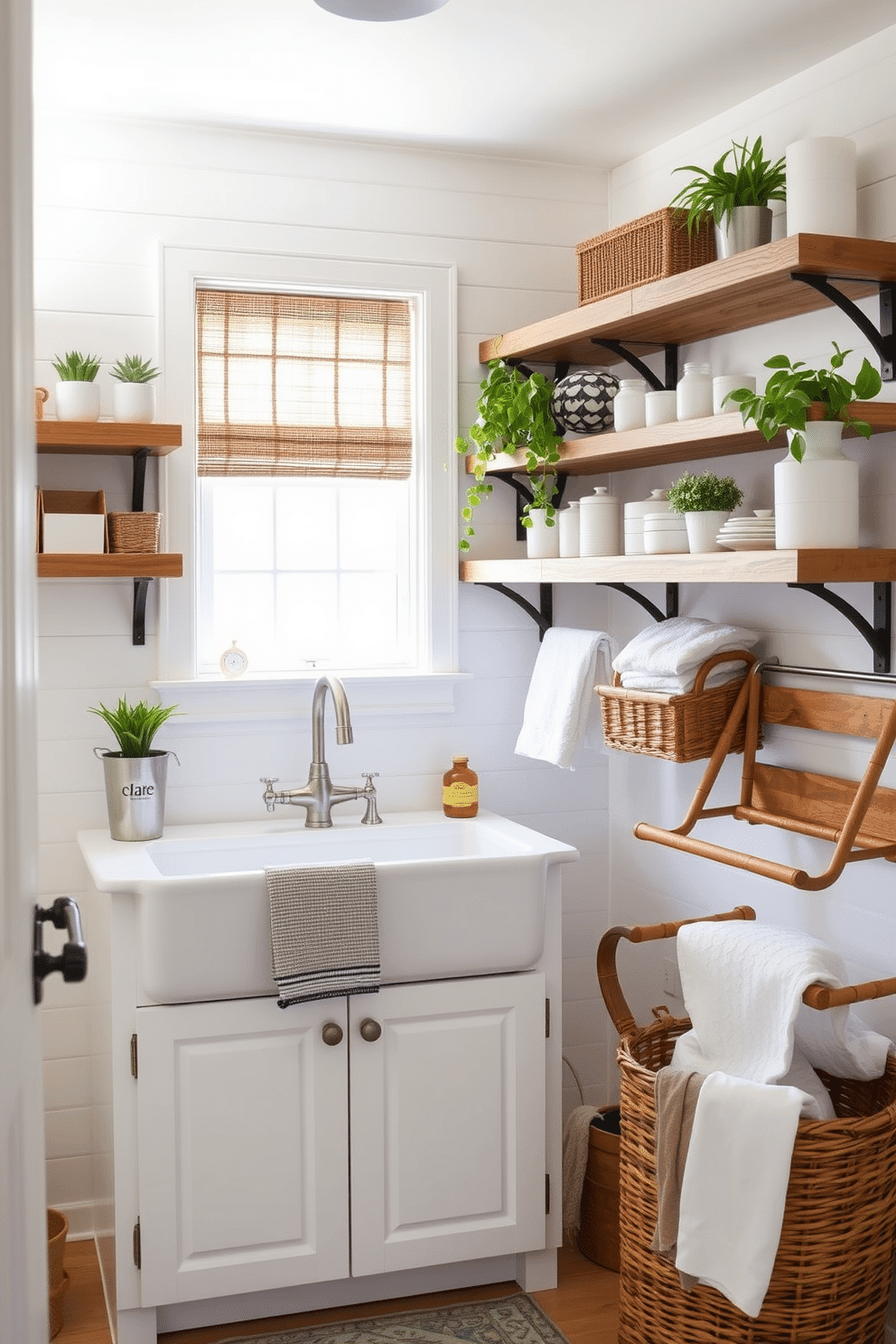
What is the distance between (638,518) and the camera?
107 inches

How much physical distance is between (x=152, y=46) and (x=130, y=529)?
95 cm

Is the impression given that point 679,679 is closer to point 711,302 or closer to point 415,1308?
point 711,302

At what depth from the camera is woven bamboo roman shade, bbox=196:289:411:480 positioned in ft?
10.2

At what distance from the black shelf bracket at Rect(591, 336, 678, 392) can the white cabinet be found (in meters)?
1.38

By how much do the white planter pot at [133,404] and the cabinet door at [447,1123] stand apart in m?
1.32

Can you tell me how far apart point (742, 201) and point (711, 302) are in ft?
0.64

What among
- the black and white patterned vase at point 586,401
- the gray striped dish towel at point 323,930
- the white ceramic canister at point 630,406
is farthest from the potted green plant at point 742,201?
the gray striped dish towel at point 323,930

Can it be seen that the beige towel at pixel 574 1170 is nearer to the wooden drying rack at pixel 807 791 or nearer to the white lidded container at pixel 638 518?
the wooden drying rack at pixel 807 791

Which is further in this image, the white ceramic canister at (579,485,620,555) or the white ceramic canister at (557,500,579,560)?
the white ceramic canister at (557,500,579,560)

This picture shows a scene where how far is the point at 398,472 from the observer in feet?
10.7

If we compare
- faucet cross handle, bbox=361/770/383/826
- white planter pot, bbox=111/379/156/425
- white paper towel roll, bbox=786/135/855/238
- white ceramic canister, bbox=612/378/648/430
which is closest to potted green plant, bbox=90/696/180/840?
faucet cross handle, bbox=361/770/383/826

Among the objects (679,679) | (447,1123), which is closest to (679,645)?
(679,679)

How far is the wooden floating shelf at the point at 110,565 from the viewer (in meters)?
2.73

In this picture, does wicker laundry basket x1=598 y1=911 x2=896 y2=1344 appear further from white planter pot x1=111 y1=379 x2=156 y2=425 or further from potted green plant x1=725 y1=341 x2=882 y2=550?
white planter pot x1=111 y1=379 x2=156 y2=425
